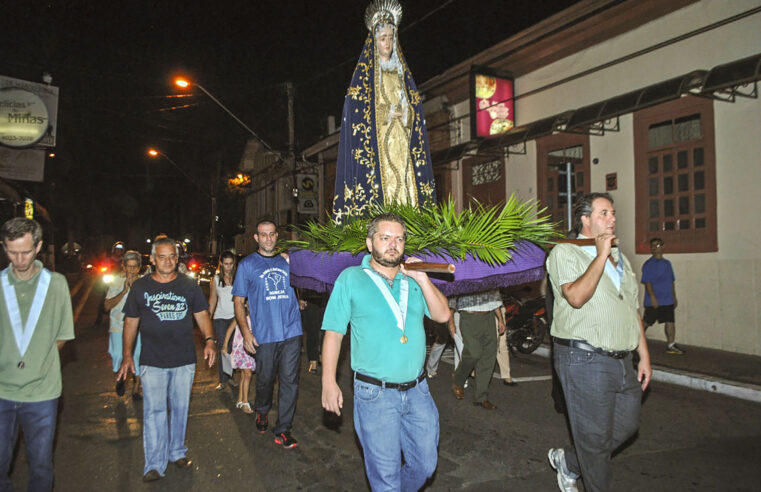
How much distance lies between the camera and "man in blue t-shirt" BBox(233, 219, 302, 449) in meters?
5.17

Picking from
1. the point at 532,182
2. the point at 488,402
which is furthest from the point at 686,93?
the point at 488,402

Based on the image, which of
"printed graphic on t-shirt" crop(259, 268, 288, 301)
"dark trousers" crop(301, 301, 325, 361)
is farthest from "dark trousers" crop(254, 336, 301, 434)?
"dark trousers" crop(301, 301, 325, 361)

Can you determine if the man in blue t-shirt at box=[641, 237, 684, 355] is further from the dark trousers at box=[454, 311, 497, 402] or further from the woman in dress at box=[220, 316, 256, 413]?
the woman in dress at box=[220, 316, 256, 413]

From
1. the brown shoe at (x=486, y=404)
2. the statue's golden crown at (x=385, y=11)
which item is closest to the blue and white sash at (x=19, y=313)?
the statue's golden crown at (x=385, y=11)

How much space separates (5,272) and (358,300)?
237cm

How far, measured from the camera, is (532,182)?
536 inches

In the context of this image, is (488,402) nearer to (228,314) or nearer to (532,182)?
(228,314)

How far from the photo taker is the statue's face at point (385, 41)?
155 inches

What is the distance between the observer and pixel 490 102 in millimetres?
13836

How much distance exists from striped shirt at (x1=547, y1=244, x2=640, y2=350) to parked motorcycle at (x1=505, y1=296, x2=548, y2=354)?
19.0ft

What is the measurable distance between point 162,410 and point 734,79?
9.38m

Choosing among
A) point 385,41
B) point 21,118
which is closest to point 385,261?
point 385,41

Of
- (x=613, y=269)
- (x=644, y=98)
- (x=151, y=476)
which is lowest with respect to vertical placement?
(x=151, y=476)

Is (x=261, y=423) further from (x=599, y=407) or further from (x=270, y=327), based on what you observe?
(x=599, y=407)
